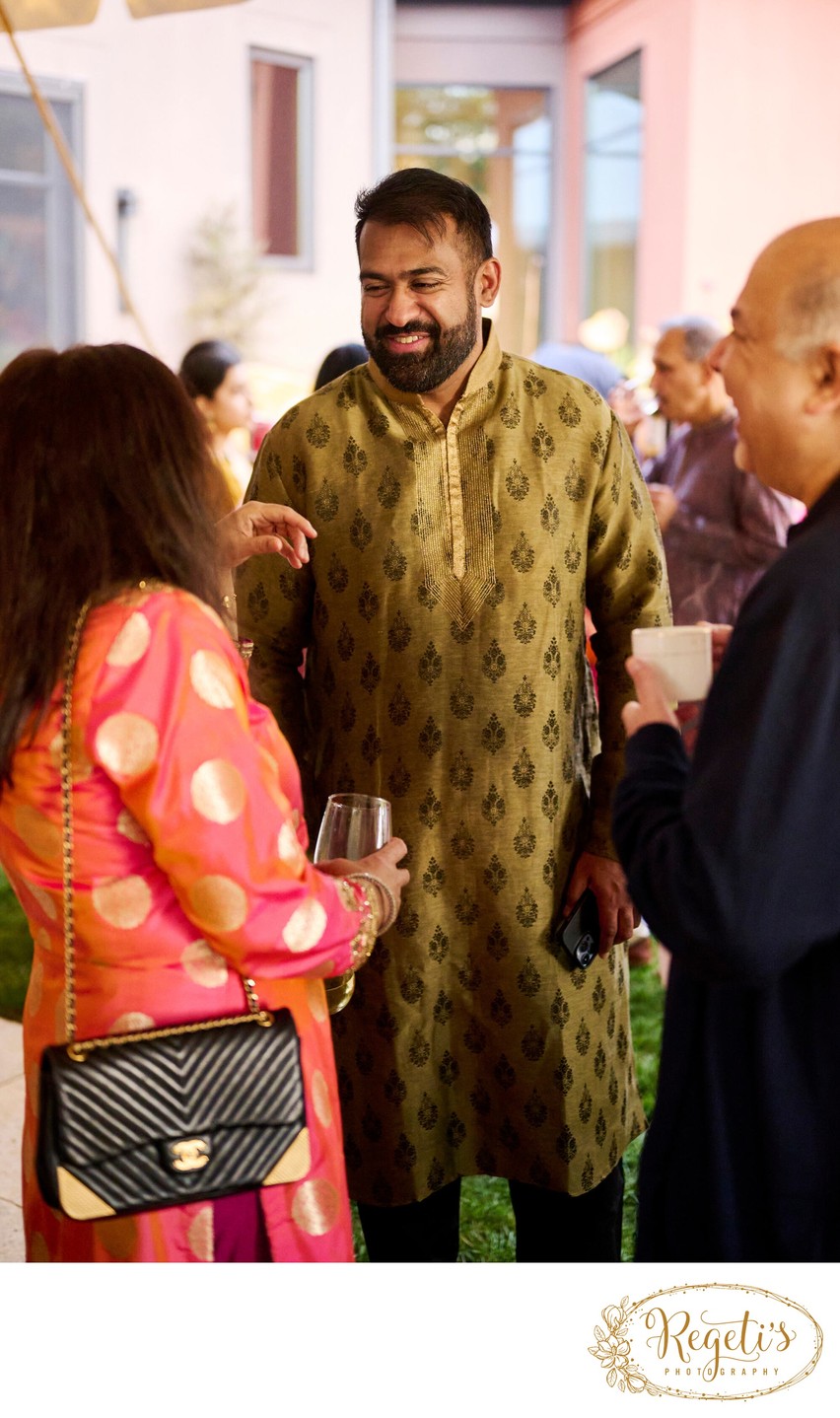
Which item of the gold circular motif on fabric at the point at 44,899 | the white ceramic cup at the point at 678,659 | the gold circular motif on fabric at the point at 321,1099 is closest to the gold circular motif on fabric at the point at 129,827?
the gold circular motif on fabric at the point at 44,899

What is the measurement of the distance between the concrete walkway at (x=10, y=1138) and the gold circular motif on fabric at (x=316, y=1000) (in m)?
1.34

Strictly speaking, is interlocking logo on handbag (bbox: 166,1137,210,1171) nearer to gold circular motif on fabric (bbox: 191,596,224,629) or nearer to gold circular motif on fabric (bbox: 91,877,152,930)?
gold circular motif on fabric (bbox: 91,877,152,930)

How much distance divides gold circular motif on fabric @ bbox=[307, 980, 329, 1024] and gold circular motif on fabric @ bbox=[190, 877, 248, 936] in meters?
0.23

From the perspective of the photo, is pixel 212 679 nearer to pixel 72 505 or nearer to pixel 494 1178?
pixel 72 505

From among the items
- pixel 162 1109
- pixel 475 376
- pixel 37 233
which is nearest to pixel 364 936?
pixel 162 1109

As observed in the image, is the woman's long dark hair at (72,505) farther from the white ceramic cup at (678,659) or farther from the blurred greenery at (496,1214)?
the blurred greenery at (496,1214)

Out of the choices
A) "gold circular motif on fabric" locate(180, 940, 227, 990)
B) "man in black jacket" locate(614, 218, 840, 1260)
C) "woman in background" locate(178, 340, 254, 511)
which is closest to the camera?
"man in black jacket" locate(614, 218, 840, 1260)

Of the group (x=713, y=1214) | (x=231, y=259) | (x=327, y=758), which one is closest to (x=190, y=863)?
(x=713, y=1214)

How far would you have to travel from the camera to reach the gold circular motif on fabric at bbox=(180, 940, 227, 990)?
1.38 meters

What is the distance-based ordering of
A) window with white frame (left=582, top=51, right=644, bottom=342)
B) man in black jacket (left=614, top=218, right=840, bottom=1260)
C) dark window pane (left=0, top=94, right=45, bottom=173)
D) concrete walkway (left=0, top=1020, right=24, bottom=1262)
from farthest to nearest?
window with white frame (left=582, top=51, right=644, bottom=342) → dark window pane (left=0, top=94, right=45, bottom=173) → concrete walkway (left=0, top=1020, right=24, bottom=1262) → man in black jacket (left=614, top=218, right=840, bottom=1260)

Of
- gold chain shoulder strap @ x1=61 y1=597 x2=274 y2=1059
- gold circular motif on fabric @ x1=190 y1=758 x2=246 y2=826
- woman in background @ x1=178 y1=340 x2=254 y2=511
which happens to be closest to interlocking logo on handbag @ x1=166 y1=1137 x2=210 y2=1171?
gold chain shoulder strap @ x1=61 y1=597 x2=274 y2=1059

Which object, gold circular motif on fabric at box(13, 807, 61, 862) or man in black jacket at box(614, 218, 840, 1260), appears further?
gold circular motif on fabric at box(13, 807, 61, 862)

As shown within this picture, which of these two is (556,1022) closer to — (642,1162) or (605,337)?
(642,1162)
